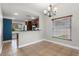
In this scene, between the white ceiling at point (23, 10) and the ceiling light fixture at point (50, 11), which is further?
the ceiling light fixture at point (50, 11)

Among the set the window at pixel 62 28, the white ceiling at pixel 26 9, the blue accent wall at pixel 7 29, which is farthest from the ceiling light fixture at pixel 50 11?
the blue accent wall at pixel 7 29

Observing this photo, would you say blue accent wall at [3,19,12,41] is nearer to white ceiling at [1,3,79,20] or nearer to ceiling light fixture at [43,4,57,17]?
white ceiling at [1,3,79,20]

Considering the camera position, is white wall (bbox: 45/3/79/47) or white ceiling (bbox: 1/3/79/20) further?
white wall (bbox: 45/3/79/47)

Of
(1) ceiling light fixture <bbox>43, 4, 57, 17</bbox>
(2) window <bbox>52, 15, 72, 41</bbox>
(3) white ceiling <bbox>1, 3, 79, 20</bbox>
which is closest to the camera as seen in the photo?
(3) white ceiling <bbox>1, 3, 79, 20</bbox>

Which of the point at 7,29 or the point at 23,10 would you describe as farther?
the point at 7,29

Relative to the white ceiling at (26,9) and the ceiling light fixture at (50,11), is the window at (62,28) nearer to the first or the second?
the ceiling light fixture at (50,11)

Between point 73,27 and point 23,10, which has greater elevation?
point 23,10

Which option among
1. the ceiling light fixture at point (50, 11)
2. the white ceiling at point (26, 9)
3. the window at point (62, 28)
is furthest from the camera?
the window at point (62, 28)

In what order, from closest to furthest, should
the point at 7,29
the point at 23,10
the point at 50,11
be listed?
1. the point at 23,10
2. the point at 50,11
3. the point at 7,29

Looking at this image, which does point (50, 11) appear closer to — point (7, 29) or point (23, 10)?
point (23, 10)

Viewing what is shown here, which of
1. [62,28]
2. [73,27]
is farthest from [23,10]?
[73,27]

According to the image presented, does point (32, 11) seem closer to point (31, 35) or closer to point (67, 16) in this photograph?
point (31, 35)

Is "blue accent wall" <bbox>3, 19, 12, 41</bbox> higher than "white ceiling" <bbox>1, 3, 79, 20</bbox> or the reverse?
the reverse

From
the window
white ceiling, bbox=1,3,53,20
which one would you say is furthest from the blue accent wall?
the window
